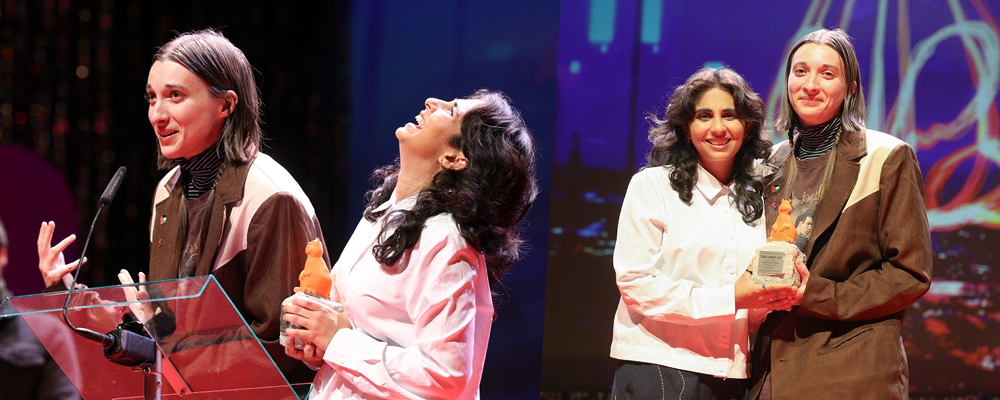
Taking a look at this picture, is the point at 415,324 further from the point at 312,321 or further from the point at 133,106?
the point at 133,106

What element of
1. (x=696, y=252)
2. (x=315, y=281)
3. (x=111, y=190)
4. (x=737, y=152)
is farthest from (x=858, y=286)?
(x=111, y=190)

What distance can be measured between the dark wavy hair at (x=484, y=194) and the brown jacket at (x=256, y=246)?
41 centimetres

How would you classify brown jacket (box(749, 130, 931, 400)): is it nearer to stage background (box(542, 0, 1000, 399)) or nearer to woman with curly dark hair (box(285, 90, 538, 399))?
woman with curly dark hair (box(285, 90, 538, 399))

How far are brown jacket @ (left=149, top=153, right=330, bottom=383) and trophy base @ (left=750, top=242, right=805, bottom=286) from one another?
53.2 inches

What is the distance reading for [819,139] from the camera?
2605 mm

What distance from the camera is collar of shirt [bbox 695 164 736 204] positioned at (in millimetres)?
2588

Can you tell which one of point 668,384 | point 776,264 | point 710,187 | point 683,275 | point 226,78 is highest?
point 226,78

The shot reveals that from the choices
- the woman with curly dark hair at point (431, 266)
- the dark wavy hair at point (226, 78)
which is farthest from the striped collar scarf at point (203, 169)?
the woman with curly dark hair at point (431, 266)

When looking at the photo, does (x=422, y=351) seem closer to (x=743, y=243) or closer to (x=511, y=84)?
(x=743, y=243)

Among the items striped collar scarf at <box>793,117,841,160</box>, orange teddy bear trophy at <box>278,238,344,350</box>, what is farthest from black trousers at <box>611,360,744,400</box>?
orange teddy bear trophy at <box>278,238,344,350</box>

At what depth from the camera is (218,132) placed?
277 centimetres

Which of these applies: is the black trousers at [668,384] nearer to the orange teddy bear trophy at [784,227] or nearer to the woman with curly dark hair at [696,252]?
the woman with curly dark hair at [696,252]

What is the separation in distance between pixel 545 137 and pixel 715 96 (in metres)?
1.34

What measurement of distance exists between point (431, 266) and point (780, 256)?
3.10 ft
